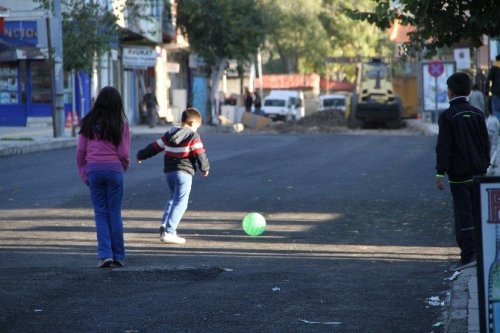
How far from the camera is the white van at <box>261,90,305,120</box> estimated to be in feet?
245

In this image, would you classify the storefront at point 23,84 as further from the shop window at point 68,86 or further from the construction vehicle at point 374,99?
the construction vehicle at point 374,99

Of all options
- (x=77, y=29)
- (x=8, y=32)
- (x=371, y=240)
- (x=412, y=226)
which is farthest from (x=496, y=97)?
(x=8, y=32)

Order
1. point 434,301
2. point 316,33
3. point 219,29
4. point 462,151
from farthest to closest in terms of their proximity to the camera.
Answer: point 316,33, point 219,29, point 462,151, point 434,301

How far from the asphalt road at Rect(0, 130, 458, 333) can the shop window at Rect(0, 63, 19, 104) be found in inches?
1102

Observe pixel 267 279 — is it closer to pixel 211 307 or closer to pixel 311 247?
pixel 211 307

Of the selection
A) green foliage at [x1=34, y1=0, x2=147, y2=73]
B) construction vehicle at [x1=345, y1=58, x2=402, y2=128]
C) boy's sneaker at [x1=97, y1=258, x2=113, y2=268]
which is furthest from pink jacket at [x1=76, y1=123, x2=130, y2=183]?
construction vehicle at [x1=345, y1=58, x2=402, y2=128]

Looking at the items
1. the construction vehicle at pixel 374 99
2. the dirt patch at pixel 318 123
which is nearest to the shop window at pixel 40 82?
the dirt patch at pixel 318 123

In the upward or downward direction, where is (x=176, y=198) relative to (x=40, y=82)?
downward

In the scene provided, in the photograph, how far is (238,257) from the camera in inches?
453

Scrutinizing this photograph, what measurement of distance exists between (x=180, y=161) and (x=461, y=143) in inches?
131

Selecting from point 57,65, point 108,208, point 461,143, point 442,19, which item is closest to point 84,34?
point 57,65

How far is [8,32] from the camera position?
164 ft

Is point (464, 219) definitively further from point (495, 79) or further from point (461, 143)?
point (495, 79)

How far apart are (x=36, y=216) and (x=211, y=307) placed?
7.29 metres
